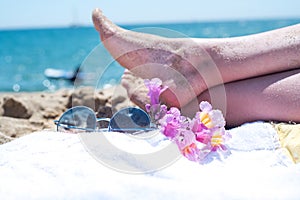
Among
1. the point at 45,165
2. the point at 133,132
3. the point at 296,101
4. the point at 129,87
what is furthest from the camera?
the point at 129,87

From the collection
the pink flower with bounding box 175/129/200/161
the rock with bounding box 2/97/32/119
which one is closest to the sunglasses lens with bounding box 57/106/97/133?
the pink flower with bounding box 175/129/200/161

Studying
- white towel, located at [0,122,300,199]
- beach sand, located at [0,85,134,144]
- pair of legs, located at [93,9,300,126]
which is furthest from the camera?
beach sand, located at [0,85,134,144]

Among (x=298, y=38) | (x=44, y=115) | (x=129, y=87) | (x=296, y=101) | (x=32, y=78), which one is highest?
(x=298, y=38)

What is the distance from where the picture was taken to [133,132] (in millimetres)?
1310

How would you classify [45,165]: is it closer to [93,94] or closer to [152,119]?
[152,119]

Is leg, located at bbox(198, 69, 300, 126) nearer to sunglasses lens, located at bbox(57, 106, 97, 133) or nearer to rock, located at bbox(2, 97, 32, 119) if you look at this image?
sunglasses lens, located at bbox(57, 106, 97, 133)

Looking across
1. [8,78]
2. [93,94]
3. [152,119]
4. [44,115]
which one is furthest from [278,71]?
[8,78]

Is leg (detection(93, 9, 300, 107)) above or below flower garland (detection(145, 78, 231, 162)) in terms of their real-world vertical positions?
above

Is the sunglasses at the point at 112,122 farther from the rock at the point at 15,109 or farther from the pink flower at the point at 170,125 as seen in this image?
the rock at the point at 15,109

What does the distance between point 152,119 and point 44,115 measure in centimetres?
142

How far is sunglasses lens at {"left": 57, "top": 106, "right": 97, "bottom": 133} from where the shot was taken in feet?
4.79

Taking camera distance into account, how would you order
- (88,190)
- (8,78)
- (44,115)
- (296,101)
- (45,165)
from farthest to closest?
(8,78) → (44,115) → (296,101) → (45,165) → (88,190)

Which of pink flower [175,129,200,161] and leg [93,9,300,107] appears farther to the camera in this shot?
leg [93,9,300,107]

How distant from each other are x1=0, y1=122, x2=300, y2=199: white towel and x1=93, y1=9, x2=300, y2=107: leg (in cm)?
39
